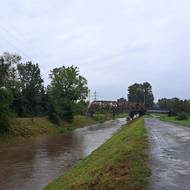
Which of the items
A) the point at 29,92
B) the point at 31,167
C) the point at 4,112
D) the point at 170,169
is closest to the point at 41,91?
the point at 29,92

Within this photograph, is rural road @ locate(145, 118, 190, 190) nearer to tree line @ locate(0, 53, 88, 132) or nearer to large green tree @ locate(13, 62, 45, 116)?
tree line @ locate(0, 53, 88, 132)

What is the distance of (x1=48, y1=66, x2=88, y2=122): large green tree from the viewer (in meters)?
88.4

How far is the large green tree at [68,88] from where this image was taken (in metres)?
88.4

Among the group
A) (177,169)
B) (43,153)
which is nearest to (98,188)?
(177,169)

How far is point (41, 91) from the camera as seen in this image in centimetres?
8244

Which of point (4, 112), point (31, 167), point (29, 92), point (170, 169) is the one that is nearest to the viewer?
point (170, 169)

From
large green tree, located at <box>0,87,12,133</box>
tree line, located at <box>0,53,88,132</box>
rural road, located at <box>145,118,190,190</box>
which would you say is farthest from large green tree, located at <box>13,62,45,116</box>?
rural road, located at <box>145,118,190,190</box>

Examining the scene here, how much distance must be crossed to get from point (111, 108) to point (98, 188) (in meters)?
152

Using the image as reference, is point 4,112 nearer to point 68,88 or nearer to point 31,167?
point 31,167

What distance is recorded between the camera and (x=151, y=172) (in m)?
14.4

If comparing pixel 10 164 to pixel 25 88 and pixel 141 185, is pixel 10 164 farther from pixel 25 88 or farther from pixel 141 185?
pixel 25 88

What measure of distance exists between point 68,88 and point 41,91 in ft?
42.8

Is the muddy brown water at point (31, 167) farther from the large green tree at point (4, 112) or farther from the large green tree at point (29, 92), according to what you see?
the large green tree at point (29, 92)

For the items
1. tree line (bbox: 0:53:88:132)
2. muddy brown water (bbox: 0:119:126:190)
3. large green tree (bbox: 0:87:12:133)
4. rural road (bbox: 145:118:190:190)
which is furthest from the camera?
tree line (bbox: 0:53:88:132)
